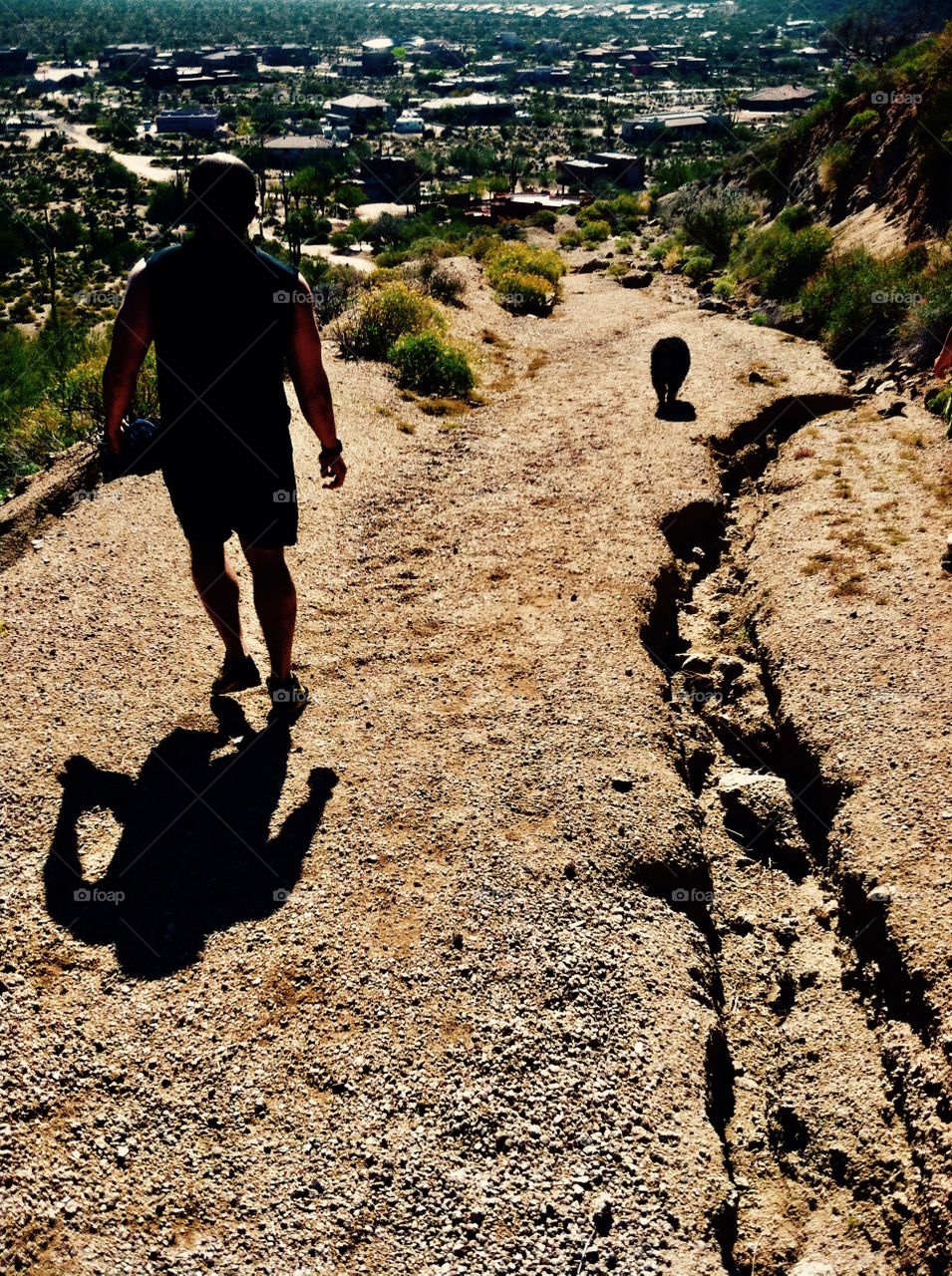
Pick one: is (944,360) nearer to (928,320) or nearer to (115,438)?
(928,320)

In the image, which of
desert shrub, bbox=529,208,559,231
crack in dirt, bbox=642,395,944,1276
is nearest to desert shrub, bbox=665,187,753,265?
desert shrub, bbox=529,208,559,231

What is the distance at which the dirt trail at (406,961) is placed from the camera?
3.45 meters

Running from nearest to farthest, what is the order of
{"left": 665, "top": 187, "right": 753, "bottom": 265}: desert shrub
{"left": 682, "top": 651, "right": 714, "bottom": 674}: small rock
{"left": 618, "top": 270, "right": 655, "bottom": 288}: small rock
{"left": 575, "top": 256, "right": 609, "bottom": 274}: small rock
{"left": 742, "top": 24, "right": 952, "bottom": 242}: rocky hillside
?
{"left": 682, "top": 651, "right": 714, "bottom": 674}: small rock
{"left": 742, "top": 24, "right": 952, "bottom": 242}: rocky hillside
{"left": 618, "top": 270, "right": 655, "bottom": 288}: small rock
{"left": 665, "top": 187, "right": 753, "bottom": 265}: desert shrub
{"left": 575, "top": 256, "right": 609, "bottom": 274}: small rock

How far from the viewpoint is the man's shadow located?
14.1ft

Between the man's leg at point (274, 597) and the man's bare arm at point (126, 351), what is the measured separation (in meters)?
0.82

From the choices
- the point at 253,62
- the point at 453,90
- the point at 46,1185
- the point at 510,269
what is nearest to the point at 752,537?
the point at 46,1185

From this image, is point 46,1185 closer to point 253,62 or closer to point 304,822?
point 304,822

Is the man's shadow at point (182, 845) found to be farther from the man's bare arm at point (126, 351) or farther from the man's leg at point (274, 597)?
the man's bare arm at point (126, 351)

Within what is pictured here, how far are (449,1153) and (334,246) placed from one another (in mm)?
48718

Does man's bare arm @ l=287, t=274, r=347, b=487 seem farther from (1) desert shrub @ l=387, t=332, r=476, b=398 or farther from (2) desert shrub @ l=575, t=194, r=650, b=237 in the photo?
(2) desert shrub @ l=575, t=194, r=650, b=237

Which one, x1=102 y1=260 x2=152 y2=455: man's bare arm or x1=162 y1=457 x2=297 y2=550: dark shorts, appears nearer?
x1=102 y1=260 x2=152 y2=455: man's bare arm

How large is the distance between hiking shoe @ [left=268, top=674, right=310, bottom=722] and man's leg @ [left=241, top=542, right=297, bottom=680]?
191 mm

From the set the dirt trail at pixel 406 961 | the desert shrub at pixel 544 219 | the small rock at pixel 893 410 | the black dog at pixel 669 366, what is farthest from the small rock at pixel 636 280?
the dirt trail at pixel 406 961

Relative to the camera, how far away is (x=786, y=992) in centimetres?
529
